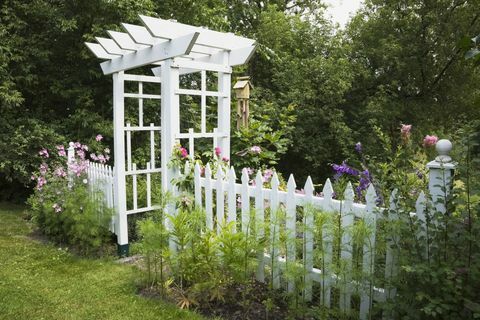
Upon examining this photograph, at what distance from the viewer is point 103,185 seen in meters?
5.20

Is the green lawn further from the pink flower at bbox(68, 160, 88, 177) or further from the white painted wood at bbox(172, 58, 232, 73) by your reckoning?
the white painted wood at bbox(172, 58, 232, 73)

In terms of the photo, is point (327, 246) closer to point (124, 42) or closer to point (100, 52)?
point (124, 42)

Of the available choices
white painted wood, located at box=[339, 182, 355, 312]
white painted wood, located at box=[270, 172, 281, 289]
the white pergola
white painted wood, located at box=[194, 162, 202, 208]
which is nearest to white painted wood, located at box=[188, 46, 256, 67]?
the white pergola

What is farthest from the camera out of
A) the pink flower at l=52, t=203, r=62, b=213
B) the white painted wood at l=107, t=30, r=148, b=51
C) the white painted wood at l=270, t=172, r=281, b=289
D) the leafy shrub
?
the pink flower at l=52, t=203, r=62, b=213

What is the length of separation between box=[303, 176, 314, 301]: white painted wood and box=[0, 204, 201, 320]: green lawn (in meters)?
0.85

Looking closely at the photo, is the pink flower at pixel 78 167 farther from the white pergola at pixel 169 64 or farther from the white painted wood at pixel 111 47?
the white painted wood at pixel 111 47

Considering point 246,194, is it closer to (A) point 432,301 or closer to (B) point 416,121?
(A) point 432,301

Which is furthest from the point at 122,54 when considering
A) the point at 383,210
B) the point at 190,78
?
the point at 190,78

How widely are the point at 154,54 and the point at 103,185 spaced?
6.41ft

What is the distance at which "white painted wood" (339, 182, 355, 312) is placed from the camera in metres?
2.82

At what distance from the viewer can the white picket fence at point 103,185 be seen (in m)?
5.08

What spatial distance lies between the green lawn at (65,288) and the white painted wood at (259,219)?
26.6 inches

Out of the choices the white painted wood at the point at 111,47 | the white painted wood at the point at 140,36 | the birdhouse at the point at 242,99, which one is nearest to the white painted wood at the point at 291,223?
the white painted wood at the point at 140,36

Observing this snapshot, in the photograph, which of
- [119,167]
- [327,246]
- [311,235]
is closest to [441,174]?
[327,246]
